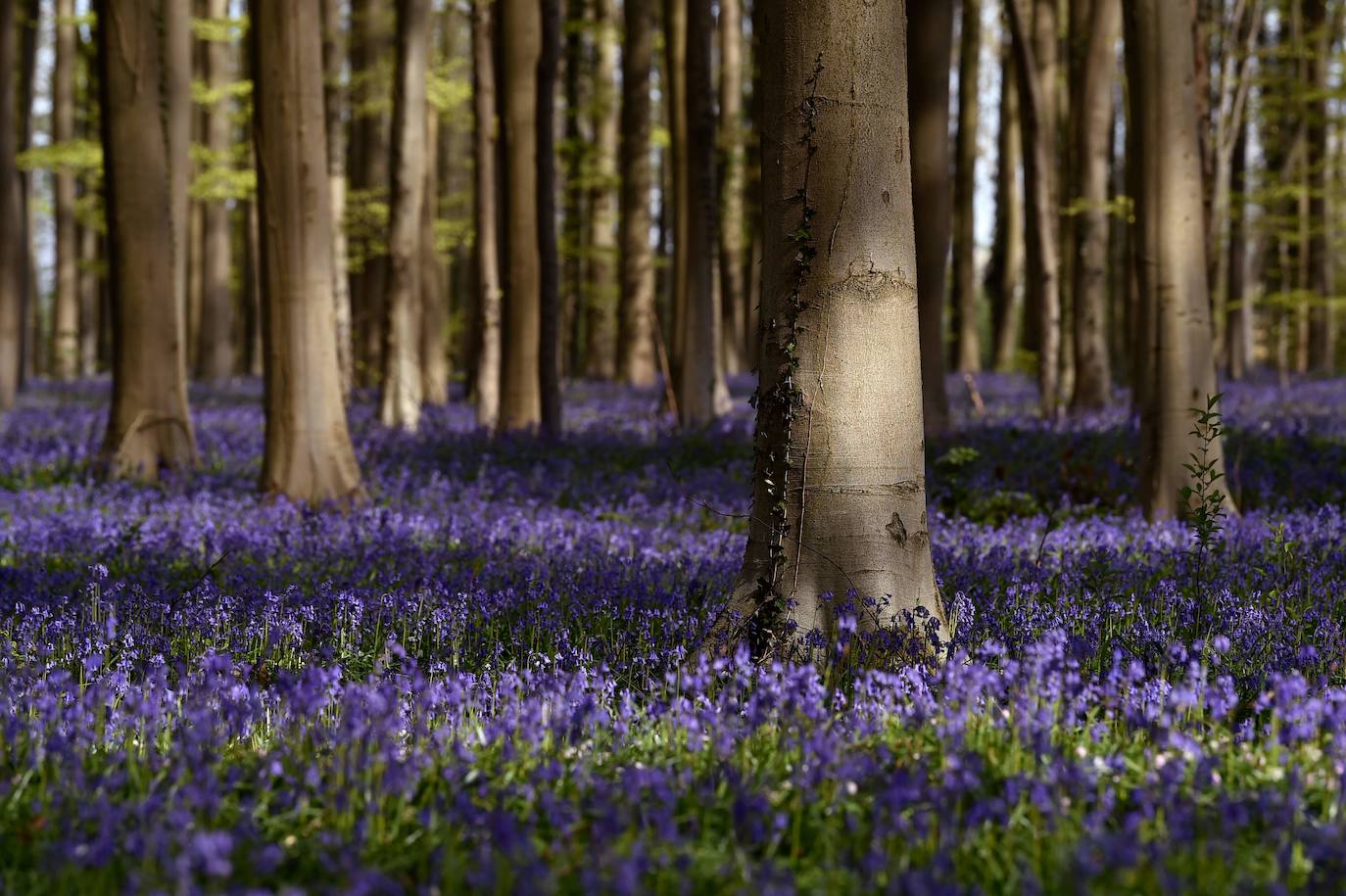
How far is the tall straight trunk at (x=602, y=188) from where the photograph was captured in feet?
85.0

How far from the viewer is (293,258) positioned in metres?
8.93

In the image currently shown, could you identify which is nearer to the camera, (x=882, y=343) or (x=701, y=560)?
(x=882, y=343)

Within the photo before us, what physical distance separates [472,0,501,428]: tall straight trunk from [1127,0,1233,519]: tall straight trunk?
835 cm

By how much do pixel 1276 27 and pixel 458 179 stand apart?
27.0 m

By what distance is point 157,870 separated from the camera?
8.74 ft

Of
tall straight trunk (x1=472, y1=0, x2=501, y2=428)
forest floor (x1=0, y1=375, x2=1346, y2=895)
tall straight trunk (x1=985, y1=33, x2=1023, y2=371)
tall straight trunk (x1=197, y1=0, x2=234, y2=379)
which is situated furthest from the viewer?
tall straight trunk (x1=985, y1=33, x2=1023, y2=371)

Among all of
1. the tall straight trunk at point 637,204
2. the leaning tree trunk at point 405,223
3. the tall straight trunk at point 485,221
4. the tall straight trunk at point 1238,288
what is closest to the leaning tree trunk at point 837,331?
the leaning tree trunk at point 405,223

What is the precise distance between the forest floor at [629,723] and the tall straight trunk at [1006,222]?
67.3 feet

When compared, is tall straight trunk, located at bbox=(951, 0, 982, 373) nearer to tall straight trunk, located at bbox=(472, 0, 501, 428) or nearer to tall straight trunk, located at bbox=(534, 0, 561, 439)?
tall straight trunk, located at bbox=(472, 0, 501, 428)

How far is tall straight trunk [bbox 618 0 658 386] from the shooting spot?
72.1 feet

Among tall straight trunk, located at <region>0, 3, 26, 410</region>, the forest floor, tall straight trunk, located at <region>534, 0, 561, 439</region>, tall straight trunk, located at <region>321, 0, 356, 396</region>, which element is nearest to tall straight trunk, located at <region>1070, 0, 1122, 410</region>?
tall straight trunk, located at <region>534, 0, 561, 439</region>

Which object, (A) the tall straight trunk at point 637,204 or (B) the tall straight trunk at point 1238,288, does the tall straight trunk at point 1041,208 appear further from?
(B) the tall straight trunk at point 1238,288

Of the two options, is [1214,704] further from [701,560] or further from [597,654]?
[701,560]

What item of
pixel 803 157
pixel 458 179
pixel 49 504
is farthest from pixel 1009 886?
pixel 458 179
